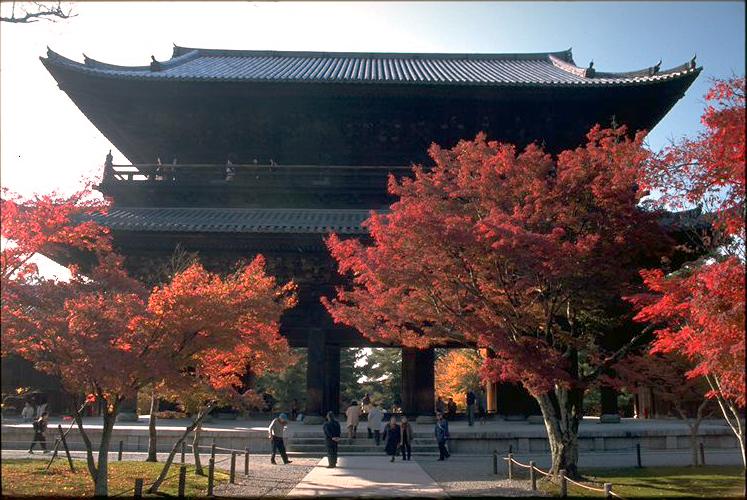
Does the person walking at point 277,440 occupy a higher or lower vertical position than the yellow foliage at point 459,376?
lower

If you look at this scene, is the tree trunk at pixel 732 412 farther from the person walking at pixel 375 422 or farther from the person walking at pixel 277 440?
the person walking at pixel 277 440

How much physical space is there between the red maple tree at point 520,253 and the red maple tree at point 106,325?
324cm

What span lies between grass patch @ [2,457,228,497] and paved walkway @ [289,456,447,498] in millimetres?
2125

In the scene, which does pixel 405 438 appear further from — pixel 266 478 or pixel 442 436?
pixel 266 478

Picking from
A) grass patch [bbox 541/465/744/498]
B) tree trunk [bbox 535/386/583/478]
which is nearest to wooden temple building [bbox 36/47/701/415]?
grass patch [bbox 541/465/744/498]

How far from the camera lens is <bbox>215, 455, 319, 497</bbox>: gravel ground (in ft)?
40.5

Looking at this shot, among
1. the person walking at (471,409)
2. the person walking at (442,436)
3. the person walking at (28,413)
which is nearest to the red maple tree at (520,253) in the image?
the person walking at (442,436)

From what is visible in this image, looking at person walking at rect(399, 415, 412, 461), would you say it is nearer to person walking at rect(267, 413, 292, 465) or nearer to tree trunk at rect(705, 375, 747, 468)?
person walking at rect(267, 413, 292, 465)

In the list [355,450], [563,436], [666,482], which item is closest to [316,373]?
[355,450]

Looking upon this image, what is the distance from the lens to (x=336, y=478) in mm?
13867

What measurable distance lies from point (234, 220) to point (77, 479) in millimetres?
9734

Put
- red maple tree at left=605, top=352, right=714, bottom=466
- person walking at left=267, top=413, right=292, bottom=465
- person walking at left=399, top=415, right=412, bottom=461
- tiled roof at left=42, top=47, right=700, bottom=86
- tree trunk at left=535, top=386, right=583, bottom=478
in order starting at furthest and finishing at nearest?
tiled roof at left=42, top=47, right=700, bottom=86
person walking at left=399, top=415, right=412, bottom=461
person walking at left=267, top=413, right=292, bottom=465
red maple tree at left=605, top=352, right=714, bottom=466
tree trunk at left=535, top=386, right=583, bottom=478

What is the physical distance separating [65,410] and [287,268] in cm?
1660

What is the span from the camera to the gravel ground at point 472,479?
1227 cm
